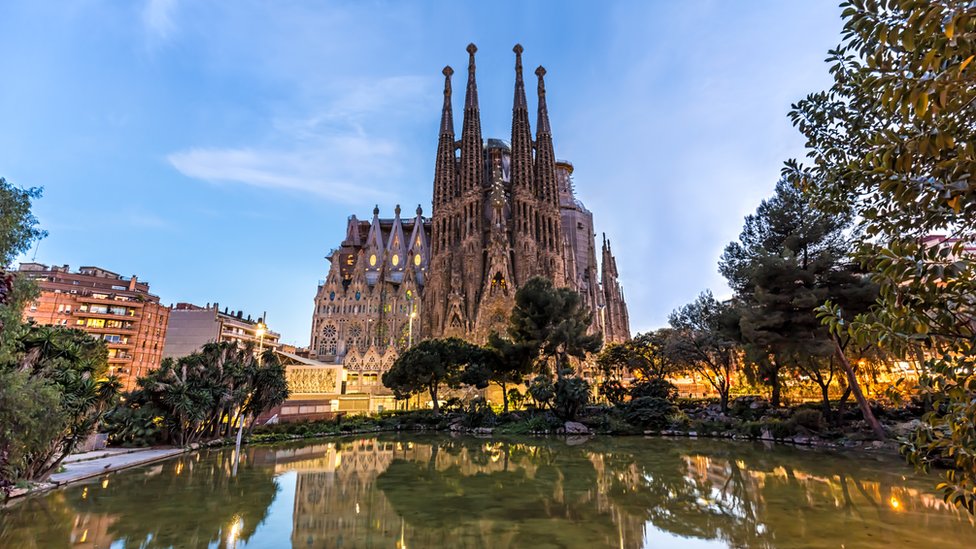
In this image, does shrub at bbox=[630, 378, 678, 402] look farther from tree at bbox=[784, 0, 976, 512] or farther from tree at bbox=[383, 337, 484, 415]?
tree at bbox=[784, 0, 976, 512]

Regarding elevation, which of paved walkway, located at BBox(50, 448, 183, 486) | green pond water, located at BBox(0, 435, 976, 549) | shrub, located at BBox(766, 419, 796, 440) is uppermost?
shrub, located at BBox(766, 419, 796, 440)

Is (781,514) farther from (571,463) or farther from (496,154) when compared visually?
(496,154)

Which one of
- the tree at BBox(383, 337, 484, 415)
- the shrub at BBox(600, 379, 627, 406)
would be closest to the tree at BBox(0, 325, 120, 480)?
the tree at BBox(383, 337, 484, 415)

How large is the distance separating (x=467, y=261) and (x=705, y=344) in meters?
31.9

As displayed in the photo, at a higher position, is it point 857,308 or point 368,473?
point 857,308

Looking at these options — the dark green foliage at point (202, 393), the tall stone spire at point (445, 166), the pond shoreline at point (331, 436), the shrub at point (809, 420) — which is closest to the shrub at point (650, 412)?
the pond shoreline at point (331, 436)

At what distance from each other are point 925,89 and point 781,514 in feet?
28.2

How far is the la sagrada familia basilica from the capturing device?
52.8 meters

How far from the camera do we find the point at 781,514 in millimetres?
8031

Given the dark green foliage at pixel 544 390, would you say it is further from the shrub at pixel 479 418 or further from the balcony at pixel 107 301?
the balcony at pixel 107 301

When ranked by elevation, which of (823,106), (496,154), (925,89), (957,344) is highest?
(496,154)

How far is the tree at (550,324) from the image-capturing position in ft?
93.7

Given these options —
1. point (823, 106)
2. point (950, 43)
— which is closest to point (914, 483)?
point (823, 106)

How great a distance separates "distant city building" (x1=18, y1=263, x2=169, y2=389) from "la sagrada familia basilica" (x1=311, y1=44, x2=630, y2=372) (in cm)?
1846
